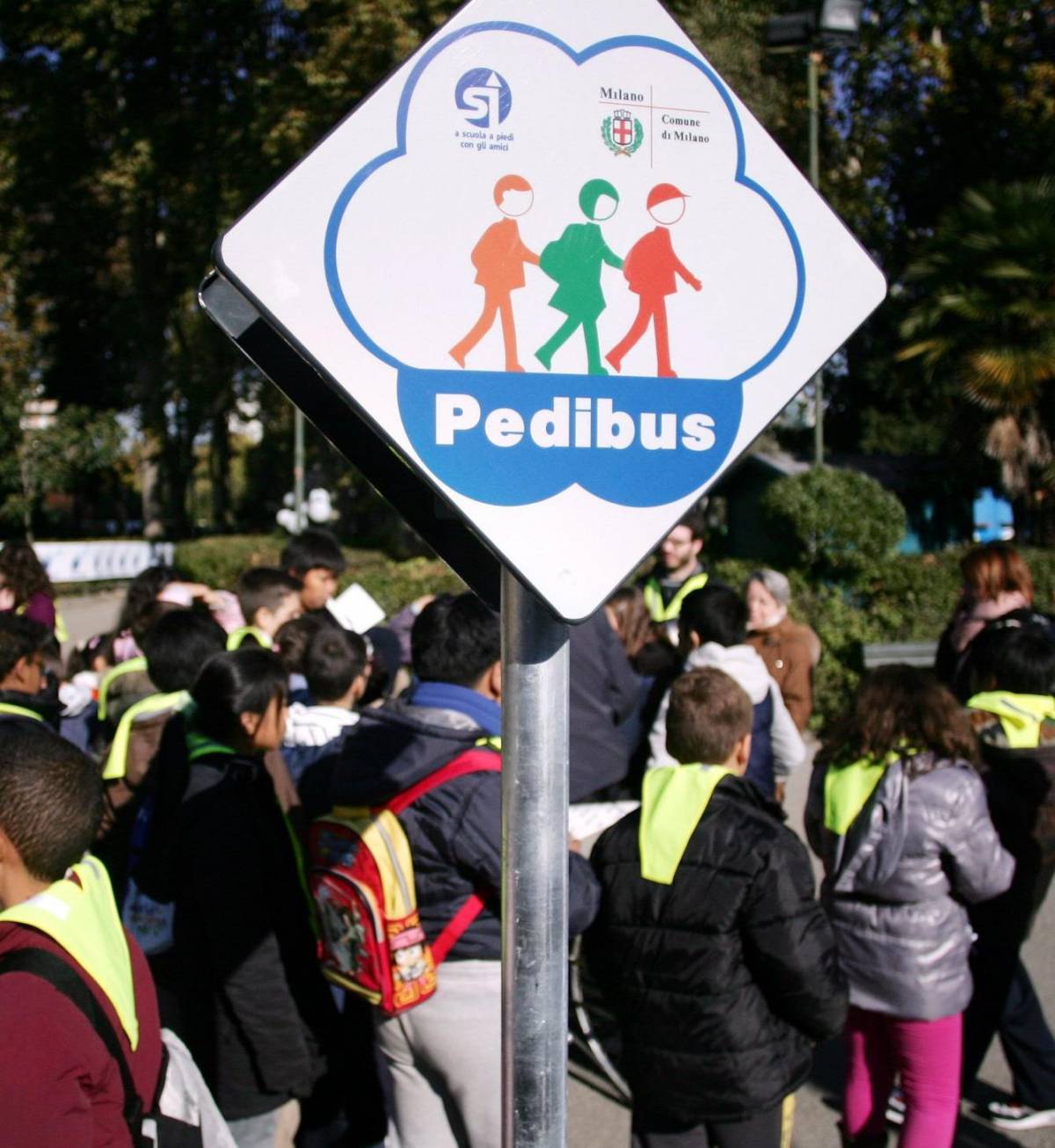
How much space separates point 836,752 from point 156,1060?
6.53 feet

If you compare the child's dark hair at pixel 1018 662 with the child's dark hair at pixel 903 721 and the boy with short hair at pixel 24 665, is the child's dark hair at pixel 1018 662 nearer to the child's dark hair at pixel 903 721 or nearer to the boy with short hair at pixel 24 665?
the child's dark hair at pixel 903 721

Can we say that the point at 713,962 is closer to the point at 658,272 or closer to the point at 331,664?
the point at 658,272

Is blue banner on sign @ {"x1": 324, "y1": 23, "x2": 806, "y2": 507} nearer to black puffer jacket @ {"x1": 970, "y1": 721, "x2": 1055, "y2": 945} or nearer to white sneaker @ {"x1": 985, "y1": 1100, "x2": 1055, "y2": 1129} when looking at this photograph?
black puffer jacket @ {"x1": 970, "y1": 721, "x2": 1055, "y2": 945}

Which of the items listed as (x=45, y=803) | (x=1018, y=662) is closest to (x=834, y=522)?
(x=1018, y=662)

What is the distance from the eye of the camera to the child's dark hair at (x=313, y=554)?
18.0ft

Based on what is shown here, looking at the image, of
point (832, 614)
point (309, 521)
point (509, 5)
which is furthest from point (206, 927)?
point (309, 521)

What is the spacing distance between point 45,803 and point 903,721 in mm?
2149

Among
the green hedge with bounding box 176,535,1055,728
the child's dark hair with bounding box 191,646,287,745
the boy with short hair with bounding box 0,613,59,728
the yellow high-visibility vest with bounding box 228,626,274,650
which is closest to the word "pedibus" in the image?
the child's dark hair with bounding box 191,646,287,745

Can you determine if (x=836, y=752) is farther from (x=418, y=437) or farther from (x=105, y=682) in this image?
(x=105, y=682)

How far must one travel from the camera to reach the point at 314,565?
550 centimetres

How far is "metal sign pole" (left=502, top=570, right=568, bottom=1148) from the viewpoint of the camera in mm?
1495

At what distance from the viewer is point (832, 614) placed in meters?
10.2

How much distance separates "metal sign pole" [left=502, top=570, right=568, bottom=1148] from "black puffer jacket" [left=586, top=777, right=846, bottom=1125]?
3.86 feet

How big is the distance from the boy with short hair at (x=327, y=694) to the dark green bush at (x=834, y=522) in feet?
23.8
